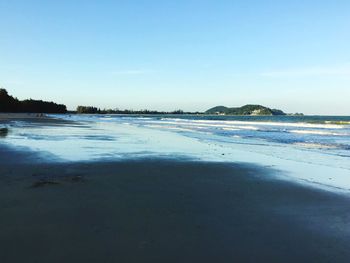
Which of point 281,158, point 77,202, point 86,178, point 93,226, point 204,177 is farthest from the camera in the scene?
point 281,158

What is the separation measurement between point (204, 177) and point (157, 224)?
579 cm

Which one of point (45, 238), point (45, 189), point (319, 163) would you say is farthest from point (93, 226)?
point (319, 163)

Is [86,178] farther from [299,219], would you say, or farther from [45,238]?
[299,219]

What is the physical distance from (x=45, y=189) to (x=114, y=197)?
6.36 feet

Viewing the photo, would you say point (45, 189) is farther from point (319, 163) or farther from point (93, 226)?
point (319, 163)

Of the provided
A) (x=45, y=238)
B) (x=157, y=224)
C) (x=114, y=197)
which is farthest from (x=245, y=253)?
(x=114, y=197)

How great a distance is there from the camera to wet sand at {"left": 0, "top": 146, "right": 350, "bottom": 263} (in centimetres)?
545

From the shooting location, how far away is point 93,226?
6.52 metres

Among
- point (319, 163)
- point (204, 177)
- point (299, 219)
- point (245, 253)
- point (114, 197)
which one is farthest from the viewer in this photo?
point (319, 163)

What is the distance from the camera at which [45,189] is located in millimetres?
9461

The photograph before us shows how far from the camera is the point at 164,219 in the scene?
23.3 ft

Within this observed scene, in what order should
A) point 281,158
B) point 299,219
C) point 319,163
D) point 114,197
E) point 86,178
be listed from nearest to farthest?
point 299,219 < point 114,197 < point 86,178 < point 319,163 < point 281,158

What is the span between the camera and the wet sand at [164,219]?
545 cm

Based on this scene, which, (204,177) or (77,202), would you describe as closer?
(77,202)
